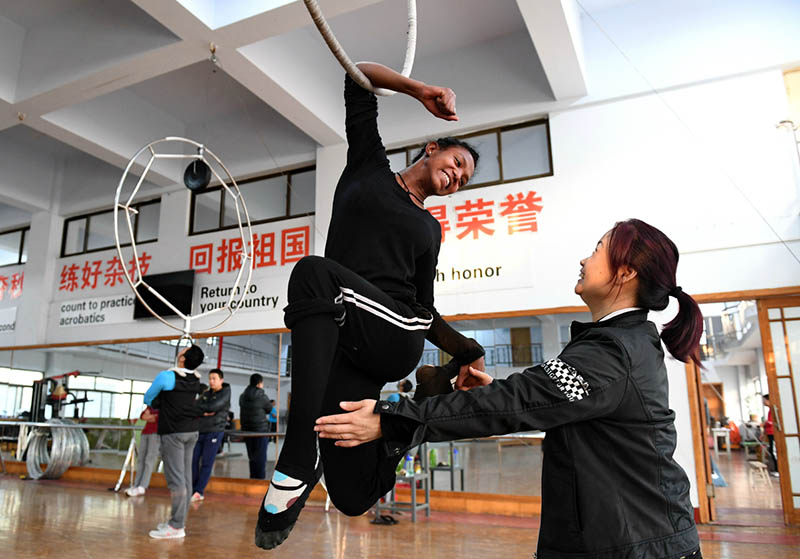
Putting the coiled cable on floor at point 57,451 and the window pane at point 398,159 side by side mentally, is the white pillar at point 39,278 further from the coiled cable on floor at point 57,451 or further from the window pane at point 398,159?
the window pane at point 398,159

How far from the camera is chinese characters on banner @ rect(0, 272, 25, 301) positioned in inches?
376

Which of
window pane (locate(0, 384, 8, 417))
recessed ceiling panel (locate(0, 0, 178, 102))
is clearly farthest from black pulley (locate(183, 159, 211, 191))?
window pane (locate(0, 384, 8, 417))

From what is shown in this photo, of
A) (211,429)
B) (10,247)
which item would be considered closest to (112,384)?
(211,429)

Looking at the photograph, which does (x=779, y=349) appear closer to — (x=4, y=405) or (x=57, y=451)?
(x=57, y=451)

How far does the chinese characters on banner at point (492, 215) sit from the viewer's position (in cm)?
607

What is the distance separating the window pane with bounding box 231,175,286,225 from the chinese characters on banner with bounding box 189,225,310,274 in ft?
1.13

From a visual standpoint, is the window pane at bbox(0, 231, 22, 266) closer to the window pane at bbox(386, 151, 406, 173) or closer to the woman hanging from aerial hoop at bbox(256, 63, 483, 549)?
the window pane at bbox(386, 151, 406, 173)

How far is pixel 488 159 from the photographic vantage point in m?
6.46

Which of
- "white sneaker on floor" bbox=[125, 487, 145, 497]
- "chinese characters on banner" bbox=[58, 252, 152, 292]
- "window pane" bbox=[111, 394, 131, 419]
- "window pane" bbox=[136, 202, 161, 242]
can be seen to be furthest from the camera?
"window pane" bbox=[136, 202, 161, 242]

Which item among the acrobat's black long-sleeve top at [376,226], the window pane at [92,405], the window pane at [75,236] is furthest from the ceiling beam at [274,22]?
the window pane at [92,405]

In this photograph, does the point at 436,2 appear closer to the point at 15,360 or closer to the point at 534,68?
the point at 534,68

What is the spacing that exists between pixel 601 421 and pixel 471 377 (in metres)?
0.51

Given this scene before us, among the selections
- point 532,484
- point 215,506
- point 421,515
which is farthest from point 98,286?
point 532,484

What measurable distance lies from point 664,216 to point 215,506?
17.5ft
